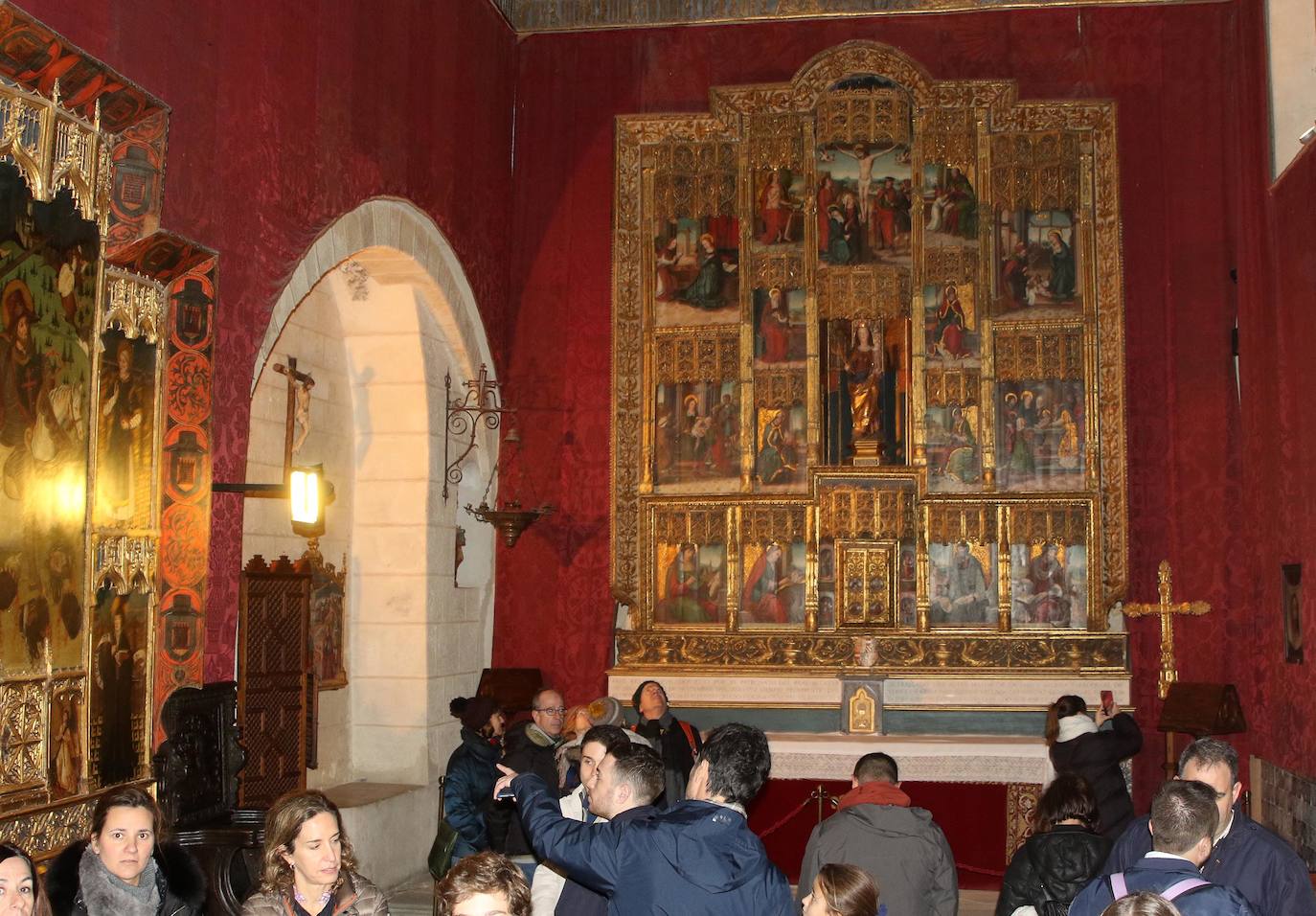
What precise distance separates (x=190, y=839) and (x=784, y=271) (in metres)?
7.85

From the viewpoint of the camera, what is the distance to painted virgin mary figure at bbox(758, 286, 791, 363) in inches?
534

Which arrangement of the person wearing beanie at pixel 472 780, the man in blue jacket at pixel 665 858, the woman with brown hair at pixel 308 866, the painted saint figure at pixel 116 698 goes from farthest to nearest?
1. the painted saint figure at pixel 116 698
2. the person wearing beanie at pixel 472 780
3. the woman with brown hair at pixel 308 866
4. the man in blue jacket at pixel 665 858

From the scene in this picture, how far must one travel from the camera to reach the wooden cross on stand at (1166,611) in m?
12.7

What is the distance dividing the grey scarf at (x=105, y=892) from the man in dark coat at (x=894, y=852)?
243cm

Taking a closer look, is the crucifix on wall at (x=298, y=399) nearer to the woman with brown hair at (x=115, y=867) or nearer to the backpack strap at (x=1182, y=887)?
the woman with brown hair at (x=115, y=867)

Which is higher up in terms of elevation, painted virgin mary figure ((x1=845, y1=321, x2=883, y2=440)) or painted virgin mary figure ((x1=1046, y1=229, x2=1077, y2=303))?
painted virgin mary figure ((x1=1046, y1=229, x2=1077, y2=303))

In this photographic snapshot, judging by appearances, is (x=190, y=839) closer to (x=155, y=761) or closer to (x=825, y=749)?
(x=155, y=761)

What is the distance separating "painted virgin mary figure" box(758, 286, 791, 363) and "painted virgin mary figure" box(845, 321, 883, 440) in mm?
563

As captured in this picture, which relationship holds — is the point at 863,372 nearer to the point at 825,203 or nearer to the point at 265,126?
the point at 825,203

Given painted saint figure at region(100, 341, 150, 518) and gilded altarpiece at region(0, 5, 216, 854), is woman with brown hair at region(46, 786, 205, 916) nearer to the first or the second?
gilded altarpiece at region(0, 5, 216, 854)

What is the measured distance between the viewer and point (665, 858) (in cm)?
459

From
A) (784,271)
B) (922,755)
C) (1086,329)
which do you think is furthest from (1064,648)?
(784,271)

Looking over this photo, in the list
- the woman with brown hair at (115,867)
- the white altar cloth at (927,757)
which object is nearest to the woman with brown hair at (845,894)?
the woman with brown hair at (115,867)

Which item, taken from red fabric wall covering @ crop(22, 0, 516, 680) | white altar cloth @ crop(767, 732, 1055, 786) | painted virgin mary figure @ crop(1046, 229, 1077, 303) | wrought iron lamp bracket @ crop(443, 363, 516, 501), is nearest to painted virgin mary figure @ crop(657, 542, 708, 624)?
white altar cloth @ crop(767, 732, 1055, 786)
